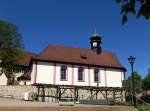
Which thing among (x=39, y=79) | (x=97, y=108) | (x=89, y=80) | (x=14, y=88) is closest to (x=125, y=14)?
(x=97, y=108)

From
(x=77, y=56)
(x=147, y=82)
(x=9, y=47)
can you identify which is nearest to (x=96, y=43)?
(x=77, y=56)

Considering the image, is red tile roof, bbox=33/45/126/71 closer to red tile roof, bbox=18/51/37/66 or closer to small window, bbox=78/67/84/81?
small window, bbox=78/67/84/81

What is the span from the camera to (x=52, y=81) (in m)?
36.2

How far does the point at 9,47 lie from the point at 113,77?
1846cm

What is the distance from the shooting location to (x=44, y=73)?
3600cm

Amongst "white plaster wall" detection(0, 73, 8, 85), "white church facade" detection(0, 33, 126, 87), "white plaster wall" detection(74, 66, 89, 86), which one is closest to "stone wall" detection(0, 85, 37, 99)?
"white church facade" detection(0, 33, 126, 87)

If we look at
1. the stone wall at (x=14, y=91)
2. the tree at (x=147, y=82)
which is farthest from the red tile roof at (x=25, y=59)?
the tree at (x=147, y=82)

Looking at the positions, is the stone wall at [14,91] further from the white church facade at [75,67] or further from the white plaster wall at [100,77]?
the white plaster wall at [100,77]

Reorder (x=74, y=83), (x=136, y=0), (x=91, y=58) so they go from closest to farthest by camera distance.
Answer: (x=136, y=0) < (x=74, y=83) < (x=91, y=58)

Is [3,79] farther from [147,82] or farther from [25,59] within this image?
[147,82]

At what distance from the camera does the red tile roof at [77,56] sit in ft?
125

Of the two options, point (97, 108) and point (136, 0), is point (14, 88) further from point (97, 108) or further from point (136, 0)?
point (136, 0)

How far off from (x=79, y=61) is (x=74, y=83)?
369cm

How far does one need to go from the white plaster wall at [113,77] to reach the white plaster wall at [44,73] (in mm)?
9410
